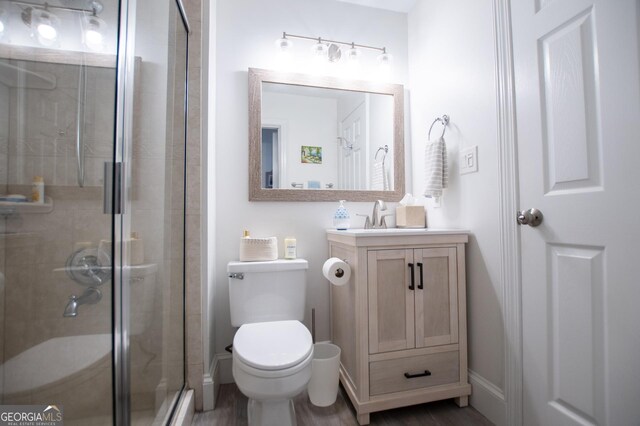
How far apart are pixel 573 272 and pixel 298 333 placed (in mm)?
1081

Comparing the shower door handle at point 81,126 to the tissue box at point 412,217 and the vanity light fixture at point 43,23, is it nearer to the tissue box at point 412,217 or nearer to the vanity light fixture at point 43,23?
the vanity light fixture at point 43,23

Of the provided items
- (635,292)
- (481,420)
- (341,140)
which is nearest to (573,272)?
(635,292)

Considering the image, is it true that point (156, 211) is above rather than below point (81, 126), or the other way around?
below

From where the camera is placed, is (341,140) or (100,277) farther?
(341,140)

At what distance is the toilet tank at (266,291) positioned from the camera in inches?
58.4

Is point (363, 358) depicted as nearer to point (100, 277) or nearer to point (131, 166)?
point (100, 277)

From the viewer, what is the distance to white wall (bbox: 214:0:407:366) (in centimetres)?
172

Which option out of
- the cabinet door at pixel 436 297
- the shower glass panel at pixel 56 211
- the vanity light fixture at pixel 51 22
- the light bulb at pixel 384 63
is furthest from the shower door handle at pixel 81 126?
the light bulb at pixel 384 63

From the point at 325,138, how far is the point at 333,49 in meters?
0.59

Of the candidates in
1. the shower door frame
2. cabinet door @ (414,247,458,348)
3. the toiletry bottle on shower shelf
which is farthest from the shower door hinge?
cabinet door @ (414,247,458,348)

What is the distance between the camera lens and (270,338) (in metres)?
1.23

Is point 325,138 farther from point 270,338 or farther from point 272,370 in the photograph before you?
point 272,370

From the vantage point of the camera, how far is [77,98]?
1.05m

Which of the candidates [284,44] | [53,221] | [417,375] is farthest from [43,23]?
[417,375]
